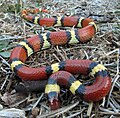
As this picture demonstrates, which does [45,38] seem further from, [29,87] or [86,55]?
[29,87]

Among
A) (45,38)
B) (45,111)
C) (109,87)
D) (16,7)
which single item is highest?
(16,7)

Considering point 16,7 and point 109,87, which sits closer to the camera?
point 109,87

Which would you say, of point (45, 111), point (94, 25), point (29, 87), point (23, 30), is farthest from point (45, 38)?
point (45, 111)

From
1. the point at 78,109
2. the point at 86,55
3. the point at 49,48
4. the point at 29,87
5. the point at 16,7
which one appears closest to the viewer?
the point at 78,109

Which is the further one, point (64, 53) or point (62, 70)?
point (64, 53)
